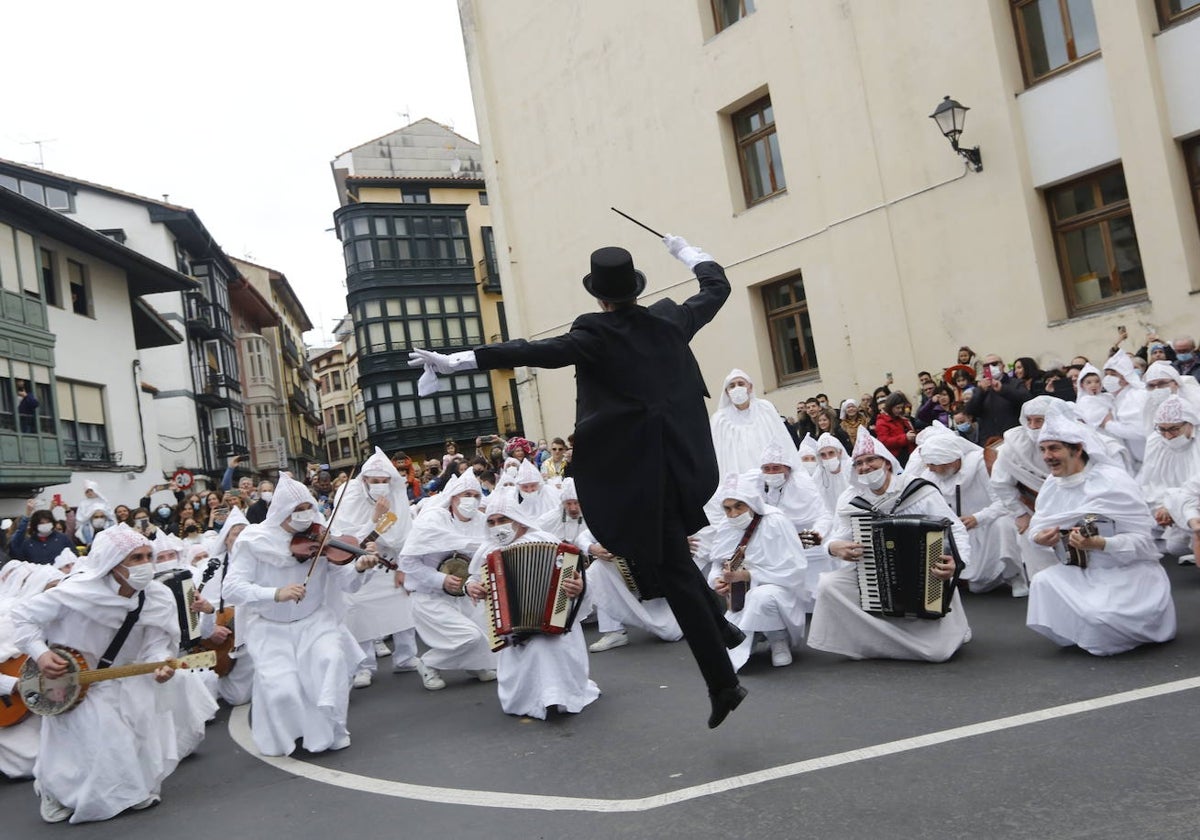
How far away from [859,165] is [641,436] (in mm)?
15075

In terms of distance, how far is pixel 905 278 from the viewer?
18.5m

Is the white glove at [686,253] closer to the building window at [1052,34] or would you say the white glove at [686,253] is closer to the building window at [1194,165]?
the building window at [1194,165]

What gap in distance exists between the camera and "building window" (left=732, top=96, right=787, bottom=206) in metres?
21.3

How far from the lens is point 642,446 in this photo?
4.97 metres

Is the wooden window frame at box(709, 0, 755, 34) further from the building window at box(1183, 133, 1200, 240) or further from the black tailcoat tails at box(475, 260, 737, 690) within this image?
the black tailcoat tails at box(475, 260, 737, 690)

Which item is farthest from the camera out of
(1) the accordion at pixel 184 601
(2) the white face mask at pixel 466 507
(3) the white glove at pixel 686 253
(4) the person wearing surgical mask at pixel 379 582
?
(4) the person wearing surgical mask at pixel 379 582

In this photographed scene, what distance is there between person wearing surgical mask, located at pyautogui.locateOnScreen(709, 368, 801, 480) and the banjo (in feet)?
24.4

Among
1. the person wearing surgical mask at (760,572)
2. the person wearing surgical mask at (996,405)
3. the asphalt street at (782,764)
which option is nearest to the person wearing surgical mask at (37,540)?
the asphalt street at (782,764)

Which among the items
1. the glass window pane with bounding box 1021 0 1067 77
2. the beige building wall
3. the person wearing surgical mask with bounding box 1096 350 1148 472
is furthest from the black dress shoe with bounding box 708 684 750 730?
the glass window pane with bounding box 1021 0 1067 77

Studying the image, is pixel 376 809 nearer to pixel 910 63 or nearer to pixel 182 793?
pixel 182 793

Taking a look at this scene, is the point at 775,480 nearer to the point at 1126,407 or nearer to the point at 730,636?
the point at 1126,407

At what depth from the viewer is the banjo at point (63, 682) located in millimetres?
7145

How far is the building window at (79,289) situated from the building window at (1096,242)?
25.7 metres

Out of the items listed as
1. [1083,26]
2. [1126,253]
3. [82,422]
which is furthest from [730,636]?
[82,422]
